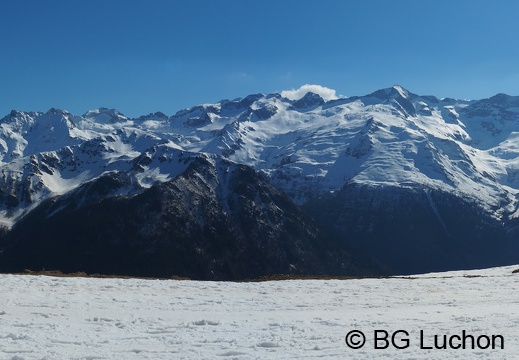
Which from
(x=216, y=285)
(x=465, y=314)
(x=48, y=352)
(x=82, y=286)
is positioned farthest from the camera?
(x=216, y=285)

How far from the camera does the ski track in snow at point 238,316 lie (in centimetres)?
2295

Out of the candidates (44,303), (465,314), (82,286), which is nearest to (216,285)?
(82,286)

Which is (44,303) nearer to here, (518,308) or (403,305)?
(403,305)

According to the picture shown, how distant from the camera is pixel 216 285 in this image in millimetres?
40406

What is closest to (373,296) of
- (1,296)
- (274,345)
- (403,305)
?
(403,305)

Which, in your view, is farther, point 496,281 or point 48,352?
point 496,281

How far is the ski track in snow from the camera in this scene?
22953 mm

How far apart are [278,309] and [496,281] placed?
64.6ft

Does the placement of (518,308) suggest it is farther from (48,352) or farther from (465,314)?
(48,352)

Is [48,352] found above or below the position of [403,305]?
below

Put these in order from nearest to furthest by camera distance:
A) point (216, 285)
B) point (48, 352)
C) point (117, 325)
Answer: point (48, 352), point (117, 325), point (216, 285)

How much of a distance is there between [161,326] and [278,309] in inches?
300

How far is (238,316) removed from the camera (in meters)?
30.7

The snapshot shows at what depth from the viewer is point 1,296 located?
33219 millimetres
